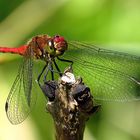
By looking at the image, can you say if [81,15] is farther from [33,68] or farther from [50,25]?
[33,68]

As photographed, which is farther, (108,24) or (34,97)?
(108,24)

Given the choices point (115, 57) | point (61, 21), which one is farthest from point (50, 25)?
point (115, 57)

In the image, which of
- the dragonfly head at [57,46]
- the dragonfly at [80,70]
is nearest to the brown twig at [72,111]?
the dragonfly at [80,70]

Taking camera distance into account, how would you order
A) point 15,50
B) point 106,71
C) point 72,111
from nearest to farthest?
1. point 72,111
2. point 106,71
3. point 15,50

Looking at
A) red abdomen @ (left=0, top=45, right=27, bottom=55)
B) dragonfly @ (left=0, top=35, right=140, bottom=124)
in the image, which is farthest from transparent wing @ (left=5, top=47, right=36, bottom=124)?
red abdomen @ (left=0, top=45, right=27, bottom=55)

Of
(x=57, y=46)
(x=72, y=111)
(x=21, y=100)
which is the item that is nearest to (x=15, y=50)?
(x=57, y=46)

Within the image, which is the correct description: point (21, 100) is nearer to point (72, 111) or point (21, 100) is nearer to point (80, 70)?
point (80, 70)
